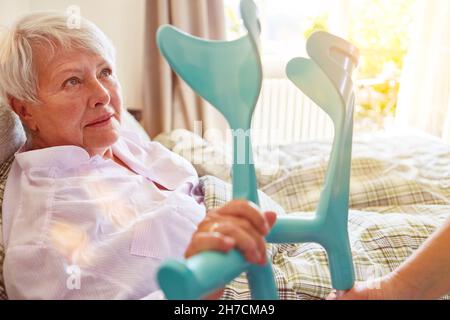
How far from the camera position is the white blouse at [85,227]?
0.65 m

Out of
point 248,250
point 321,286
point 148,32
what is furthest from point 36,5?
point 248,250

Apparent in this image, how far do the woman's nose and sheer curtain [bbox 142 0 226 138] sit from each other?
4.14ft

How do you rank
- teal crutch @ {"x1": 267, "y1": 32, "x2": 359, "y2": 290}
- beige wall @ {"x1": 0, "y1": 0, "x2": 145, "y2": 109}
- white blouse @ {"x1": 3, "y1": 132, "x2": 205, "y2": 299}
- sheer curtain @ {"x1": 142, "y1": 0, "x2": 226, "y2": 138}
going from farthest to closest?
sheer curtain @ {"x1": 142, "y1": 0, "x2": 226, "y2": 138}, beige wall @ {"x1": 0, "y1": 0, "x2": 145, "y2": 109}, white blouse @ {"x1": 3, "y1": 132, "x2": 205, "y2": 299}, teal crutch @ {"x1": 267, "y1": 32, "x2": 359, "y2": 290}

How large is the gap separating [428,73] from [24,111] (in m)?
2.26

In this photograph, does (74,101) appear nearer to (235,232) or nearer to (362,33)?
(235,232)

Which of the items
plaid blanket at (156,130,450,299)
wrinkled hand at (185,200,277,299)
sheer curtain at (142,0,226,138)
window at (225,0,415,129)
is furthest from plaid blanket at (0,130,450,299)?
window at (225,0,415,129)

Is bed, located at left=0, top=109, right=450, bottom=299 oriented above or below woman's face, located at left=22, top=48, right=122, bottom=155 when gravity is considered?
below

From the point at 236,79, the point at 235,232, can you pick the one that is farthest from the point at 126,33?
the point at 235,232

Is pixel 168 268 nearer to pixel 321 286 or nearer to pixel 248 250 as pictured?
pixel 248 250

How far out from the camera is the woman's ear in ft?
2.73

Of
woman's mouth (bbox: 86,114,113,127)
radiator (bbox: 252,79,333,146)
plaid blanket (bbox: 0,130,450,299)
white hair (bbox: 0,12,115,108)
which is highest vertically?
white hair (bbox: 0,12,115,108)

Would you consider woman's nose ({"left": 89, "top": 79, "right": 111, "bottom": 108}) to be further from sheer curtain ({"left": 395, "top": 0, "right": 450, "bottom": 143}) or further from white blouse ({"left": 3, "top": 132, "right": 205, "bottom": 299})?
sheer curtain ({"left": 395, "top": 0, "right": 450, "bottom": 143})

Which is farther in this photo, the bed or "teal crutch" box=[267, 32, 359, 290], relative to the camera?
the bed

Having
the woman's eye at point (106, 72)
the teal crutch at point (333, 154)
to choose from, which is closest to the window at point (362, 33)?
the woman's eye at point (106, 72)
